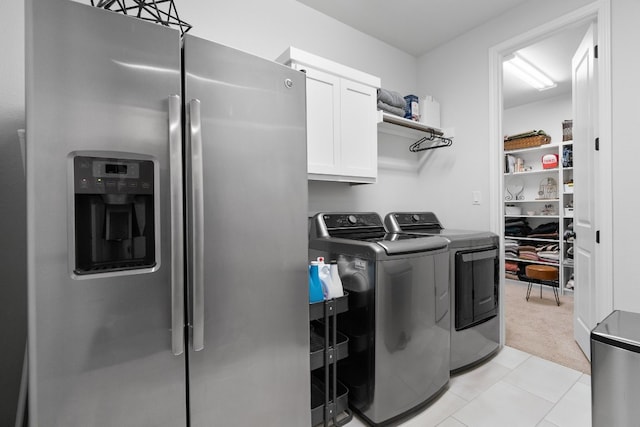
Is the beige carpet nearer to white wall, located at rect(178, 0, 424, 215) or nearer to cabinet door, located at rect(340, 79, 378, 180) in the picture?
white wall, located at rect(178, 0, 424, 215)

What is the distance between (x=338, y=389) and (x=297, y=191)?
3.99 feet

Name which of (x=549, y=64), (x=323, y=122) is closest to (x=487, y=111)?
(x=323, y=122)

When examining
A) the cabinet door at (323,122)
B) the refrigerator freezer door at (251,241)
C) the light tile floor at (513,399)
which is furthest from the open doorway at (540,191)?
the refrigerator freezer door at (251,241)

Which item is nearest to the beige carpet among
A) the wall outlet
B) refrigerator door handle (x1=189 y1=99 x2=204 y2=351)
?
the wall outlet

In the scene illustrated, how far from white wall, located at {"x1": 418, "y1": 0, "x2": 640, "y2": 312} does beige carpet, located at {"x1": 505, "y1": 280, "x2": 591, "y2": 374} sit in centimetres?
66

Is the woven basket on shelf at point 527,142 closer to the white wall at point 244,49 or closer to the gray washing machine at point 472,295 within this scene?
the white wall at point 244,49

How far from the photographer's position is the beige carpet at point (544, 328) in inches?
89.4

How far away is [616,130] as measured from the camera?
74.3 inches

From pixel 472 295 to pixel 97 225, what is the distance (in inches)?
87.1

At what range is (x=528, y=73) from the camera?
364 centimetres

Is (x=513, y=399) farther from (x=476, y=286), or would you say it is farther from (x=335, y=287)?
(x=335, y=287)

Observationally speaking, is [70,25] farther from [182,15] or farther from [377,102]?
[377,102]

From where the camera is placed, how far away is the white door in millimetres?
2074

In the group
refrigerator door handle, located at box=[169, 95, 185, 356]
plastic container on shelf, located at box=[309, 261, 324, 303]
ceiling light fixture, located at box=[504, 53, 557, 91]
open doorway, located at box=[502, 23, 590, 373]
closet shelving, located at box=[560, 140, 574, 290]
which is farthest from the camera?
closet shelving, located at box=[560, 140, 574, 290]
